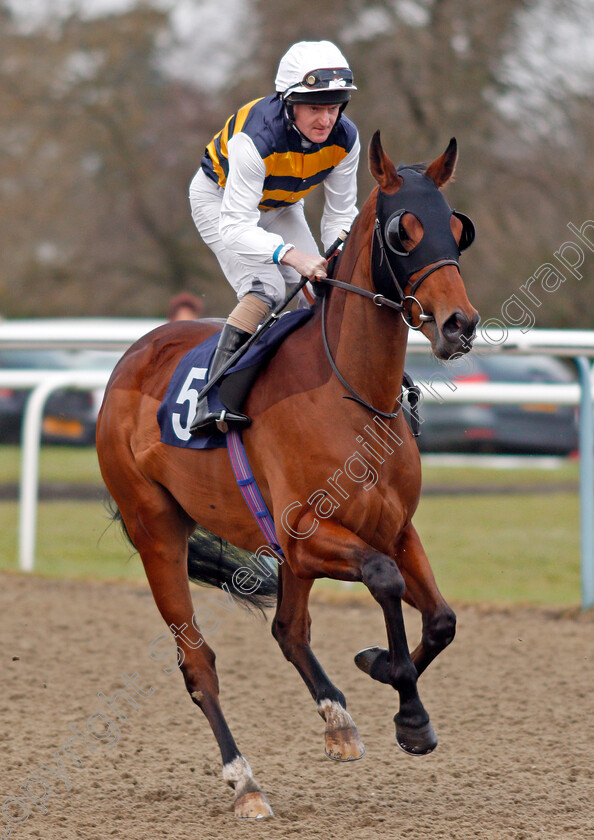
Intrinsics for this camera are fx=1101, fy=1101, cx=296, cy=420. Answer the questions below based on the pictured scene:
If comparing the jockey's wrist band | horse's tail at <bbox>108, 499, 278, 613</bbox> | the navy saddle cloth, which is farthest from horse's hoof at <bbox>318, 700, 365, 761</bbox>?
the jockey's wrist band

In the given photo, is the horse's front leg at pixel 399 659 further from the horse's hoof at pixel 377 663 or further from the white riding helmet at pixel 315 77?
the white riding helmet at pixel 315 77

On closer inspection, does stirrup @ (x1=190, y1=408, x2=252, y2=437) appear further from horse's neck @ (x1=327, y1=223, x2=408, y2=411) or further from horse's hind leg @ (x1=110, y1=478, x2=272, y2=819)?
horse's hind leg @ (x1=110, y1=478, x2=272, y2=819)

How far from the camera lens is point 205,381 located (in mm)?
4012

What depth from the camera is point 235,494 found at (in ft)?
12.7

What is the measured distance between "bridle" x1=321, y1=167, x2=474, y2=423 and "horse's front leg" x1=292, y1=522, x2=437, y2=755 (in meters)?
0.67

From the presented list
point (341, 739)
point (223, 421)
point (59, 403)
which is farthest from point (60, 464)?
point (341, 739)

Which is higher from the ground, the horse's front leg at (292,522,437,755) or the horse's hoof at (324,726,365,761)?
the horse's front leg at (292,522,437,755)

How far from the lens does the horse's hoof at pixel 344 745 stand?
3.58m

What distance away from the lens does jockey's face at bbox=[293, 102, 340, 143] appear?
11.5ft

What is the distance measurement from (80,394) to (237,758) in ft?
36.1

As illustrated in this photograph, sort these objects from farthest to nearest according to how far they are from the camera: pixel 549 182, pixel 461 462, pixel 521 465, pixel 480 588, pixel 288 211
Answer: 1. pixel 549 182
2. pixel 521 465
3. pixel 461 462
4. pixel 480 588
5. pixel 288 211

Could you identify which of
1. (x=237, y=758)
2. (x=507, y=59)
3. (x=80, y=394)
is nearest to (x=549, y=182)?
(x=507, y=59)

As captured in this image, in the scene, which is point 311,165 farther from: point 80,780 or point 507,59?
point 507,59

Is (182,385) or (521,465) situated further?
(521,465)
